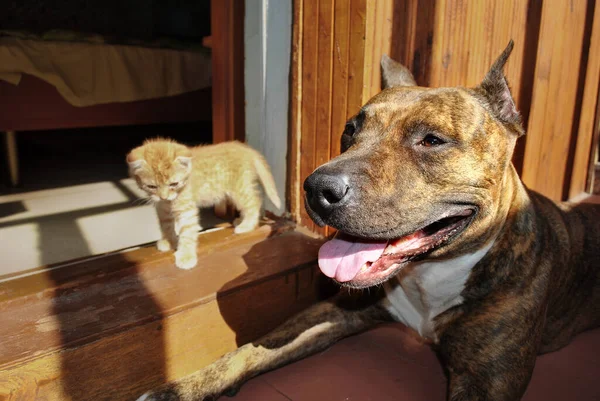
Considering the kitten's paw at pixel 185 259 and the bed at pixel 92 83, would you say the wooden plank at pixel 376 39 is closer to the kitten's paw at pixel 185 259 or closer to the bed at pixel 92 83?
the kitten's paw at pixel 185 259

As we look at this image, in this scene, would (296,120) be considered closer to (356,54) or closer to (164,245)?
(356,54)

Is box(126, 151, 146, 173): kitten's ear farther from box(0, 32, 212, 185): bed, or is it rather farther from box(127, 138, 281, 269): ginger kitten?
box(0, 32, 212, 185): bed

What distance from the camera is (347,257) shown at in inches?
84.4

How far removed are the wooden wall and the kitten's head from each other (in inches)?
29.7

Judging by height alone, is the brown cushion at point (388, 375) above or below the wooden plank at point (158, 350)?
below

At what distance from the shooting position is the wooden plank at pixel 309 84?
3.10m

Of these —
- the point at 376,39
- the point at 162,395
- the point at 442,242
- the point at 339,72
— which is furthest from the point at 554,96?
the point at 162,395

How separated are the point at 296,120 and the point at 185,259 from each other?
42.8 inches

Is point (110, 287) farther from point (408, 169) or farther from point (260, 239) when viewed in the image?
point (408, 169)

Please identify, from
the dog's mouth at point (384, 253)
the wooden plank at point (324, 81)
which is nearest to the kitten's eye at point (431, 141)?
the dog's mouth at point (384, 253)

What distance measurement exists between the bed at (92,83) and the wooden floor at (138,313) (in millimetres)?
2565

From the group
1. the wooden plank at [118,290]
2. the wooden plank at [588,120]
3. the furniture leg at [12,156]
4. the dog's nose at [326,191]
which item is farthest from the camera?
the furniture leg at [12,156]

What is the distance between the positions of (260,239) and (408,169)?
148 centimetres

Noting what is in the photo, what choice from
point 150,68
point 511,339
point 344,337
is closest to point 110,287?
point 344,337
